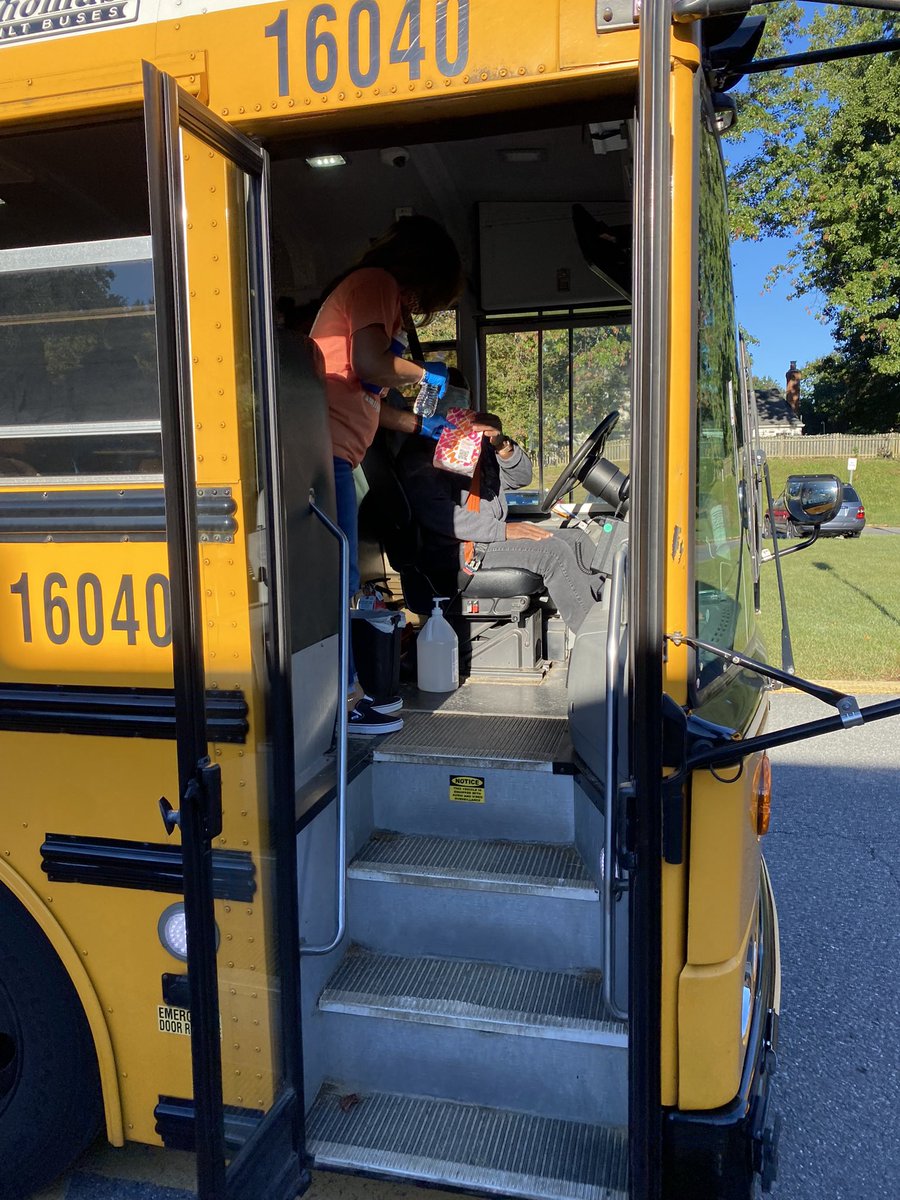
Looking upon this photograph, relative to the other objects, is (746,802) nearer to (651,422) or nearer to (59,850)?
(651,422)

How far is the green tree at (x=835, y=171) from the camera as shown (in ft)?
49.3

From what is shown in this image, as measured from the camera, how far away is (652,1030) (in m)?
1.60

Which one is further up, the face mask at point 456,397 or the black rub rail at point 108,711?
the face mask at point 456,397

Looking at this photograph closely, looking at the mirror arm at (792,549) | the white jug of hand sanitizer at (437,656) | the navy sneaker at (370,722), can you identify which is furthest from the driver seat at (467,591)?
the mirror arm at (792,549)

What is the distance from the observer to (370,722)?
104 inches

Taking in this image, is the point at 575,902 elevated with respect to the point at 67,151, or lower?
lower

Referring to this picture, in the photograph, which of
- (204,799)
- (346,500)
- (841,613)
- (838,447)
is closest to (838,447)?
(838,447)

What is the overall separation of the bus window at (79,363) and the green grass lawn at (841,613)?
3.72 m

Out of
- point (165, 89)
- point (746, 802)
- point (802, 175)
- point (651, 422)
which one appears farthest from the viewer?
point (802, 175)

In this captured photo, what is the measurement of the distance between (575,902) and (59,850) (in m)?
1.15

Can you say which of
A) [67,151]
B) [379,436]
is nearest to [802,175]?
[379,436]

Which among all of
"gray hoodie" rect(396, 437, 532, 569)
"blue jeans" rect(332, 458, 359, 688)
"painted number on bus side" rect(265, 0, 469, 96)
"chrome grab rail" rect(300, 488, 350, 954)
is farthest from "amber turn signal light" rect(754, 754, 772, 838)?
"gray hoodie" rect(396, 437, 532, 569)

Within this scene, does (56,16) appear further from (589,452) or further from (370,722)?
(589,452)

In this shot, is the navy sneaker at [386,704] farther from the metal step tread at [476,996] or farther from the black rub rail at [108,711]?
the black rub rail at [108,711]
